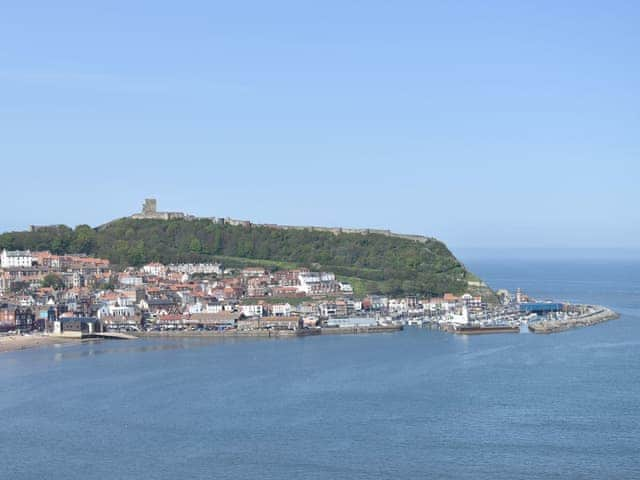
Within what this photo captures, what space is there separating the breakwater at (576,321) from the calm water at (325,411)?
3819 mm

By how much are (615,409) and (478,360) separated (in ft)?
21.7

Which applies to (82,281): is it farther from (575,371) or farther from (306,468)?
(306,468)

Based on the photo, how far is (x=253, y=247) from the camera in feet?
146

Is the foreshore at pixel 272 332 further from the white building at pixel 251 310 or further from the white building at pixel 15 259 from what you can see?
the white building at pixel 15 259

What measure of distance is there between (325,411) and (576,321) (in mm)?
16618

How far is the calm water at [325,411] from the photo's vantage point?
14.4m

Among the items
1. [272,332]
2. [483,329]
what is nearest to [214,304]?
[272,332]

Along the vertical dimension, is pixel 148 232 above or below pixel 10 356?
above

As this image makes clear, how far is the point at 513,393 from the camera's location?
19281mm

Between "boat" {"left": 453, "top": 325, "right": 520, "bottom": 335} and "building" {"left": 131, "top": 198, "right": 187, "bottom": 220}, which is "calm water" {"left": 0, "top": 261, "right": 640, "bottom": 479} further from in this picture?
"building" {"left": 131, "top": 198, "right": 187, "bottom": 220}

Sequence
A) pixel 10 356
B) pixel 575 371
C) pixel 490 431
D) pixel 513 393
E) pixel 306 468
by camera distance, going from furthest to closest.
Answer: pixel 10 356 < pixel 575 371 < pixel 513 393 < pixel 490 431 < pixel 306 468

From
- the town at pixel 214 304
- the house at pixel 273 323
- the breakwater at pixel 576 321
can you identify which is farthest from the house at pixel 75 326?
the breakwater at pixel 576 321

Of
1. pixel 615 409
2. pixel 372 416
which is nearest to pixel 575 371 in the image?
pixel 615 409

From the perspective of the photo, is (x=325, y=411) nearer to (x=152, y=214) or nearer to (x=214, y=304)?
(x=214, y=304)
